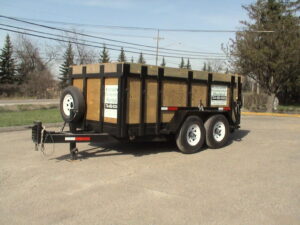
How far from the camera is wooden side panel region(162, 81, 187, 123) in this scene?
7820 mm

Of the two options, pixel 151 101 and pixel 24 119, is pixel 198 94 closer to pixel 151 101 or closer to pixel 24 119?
pixel 151 101

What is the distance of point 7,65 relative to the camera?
50.6m

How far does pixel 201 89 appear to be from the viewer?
8.67 metres

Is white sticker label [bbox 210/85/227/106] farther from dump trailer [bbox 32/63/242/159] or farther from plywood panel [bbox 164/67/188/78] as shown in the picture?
plywood panel [bbox 164/67/188/78]

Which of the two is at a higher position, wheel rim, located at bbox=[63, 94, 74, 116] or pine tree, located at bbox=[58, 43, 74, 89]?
pine tree, located at bbox=[58, 43, 74, 89]

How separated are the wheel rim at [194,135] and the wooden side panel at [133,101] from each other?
5.45 ft

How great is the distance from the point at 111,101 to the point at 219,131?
366 centimetres

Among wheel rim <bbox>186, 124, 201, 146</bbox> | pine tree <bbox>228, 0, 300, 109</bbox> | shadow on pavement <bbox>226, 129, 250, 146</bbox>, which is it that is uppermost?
pine tree <bbox>228, 0, 300, 109</bbox>

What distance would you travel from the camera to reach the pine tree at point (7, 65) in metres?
50.3

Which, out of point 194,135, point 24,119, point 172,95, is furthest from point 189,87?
point 24,119

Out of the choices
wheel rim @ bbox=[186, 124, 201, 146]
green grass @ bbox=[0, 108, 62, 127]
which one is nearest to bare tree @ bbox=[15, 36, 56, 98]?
green grass @ bbox=[0, 108, 62, 127]

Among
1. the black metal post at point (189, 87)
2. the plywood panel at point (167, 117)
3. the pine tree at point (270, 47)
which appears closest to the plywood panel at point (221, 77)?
the black metal post at point (189, 87)

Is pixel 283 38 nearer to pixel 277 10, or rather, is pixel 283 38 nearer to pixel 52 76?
pixel 277 10

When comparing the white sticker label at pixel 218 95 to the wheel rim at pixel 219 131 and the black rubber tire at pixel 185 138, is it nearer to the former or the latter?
the wheel rim at pixel 219 131
